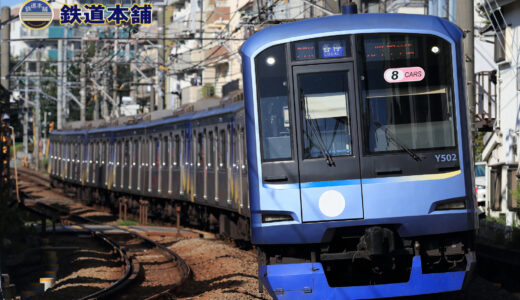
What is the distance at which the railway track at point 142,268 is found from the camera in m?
12.0

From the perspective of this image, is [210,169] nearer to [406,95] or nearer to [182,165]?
[182,165]

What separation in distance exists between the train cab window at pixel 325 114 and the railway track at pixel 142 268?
3.60m

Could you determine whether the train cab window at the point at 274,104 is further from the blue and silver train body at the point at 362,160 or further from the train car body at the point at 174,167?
the train car body at the point at 174,167

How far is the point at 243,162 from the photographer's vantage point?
14.7m

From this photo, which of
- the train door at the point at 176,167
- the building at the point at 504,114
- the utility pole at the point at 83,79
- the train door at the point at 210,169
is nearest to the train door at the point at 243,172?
the train door at the point at 210,169

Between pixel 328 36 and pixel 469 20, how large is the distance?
565 centimetres

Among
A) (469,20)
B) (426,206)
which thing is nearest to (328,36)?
(426,206)

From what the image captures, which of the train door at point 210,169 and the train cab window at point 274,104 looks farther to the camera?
the train door at point 210,169

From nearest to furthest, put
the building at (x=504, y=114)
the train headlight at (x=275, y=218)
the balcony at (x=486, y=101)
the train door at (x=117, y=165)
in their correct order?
the train headlight at (x=275, y=218), the building at (x=504, y=114), the balcony at (x=486, y=101), the train door at (x=117, y=165)

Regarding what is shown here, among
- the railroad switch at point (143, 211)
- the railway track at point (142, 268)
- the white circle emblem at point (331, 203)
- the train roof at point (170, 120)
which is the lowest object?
the railway track at point (142, 268)

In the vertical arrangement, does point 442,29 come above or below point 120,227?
above

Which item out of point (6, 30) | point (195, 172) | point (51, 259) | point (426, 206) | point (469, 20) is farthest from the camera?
point (6, 30)

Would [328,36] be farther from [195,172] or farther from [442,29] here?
[195,172]

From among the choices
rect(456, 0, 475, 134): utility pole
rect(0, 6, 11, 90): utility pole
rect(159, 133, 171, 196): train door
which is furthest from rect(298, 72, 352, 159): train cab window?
rect(0, 6, 11, 90): utility pole
